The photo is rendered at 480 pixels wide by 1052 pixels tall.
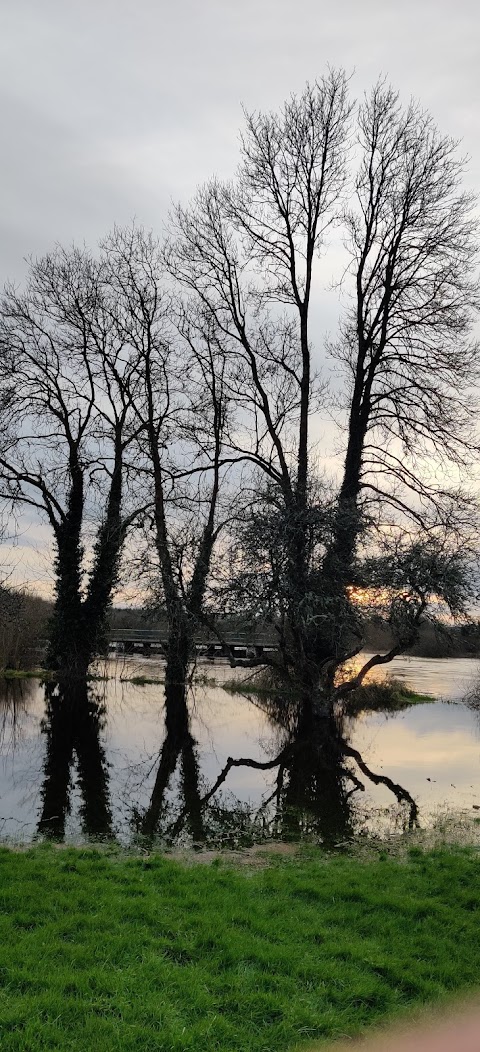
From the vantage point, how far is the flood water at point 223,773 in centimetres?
1002

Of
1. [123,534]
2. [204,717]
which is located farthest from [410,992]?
[123,534]

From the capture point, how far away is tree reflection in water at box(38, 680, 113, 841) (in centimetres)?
979

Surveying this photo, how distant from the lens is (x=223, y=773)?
13844 millimetres

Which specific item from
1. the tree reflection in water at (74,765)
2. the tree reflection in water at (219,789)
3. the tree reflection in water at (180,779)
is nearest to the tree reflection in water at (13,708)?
the tree reflection in water at (74,765)

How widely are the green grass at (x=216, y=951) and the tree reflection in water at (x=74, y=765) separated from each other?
6.90 feet

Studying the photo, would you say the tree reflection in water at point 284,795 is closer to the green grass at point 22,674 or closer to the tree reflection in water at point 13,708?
the tree reflection in water at point 13,708

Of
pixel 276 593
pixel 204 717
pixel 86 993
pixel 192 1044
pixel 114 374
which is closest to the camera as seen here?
pixel 192 1044

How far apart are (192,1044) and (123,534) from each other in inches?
846

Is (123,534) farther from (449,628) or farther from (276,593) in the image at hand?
(449,628)

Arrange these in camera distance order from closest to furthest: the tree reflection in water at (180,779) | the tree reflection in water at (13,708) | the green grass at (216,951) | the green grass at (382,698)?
the green grass at (216,951) → the tree reflection in water at (180,779) → the tree reflection in water at (13,708) → the green grass at (382,698)

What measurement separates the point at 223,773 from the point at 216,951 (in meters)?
8.80

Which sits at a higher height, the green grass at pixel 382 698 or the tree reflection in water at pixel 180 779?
the green grass at pixel 382 698

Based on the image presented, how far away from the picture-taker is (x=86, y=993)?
14.6ft

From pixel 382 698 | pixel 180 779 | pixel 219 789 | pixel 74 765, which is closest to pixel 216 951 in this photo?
pixel 219 789
